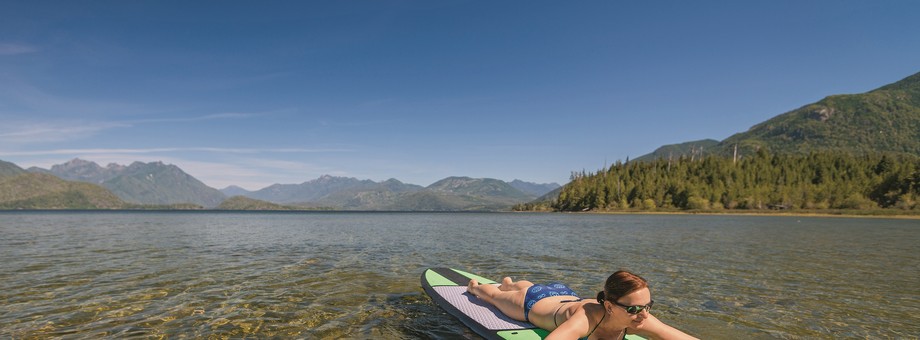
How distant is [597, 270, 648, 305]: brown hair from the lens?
6.41 metres

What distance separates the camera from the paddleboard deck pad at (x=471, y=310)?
346 inches

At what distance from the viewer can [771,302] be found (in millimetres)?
14852

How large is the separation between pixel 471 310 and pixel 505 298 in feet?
3.61

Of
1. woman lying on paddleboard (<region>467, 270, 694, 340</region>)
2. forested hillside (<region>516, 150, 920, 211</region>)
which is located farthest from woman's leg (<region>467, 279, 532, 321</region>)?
forested hillside (<region>516, 150, 920, 211</region>)

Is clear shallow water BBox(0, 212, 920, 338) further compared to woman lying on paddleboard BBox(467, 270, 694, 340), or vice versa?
clear shallow water BBox(0, 212, 920, 338)

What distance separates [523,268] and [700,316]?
1053cm

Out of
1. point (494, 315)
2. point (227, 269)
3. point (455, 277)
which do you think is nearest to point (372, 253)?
point (227, 269)

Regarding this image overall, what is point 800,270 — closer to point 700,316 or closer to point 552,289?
point 700,316

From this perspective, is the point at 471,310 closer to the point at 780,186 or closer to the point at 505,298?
the point at 505,298

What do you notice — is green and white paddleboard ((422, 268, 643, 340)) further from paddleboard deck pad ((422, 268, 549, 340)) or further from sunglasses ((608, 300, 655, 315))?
sunglasses ((608, 300, 655, 315))

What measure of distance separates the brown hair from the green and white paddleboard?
2.15 metres

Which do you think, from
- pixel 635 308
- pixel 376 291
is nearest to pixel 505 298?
pixel 635 308

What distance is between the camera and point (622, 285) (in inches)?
255

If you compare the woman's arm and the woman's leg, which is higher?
the woman's arm
